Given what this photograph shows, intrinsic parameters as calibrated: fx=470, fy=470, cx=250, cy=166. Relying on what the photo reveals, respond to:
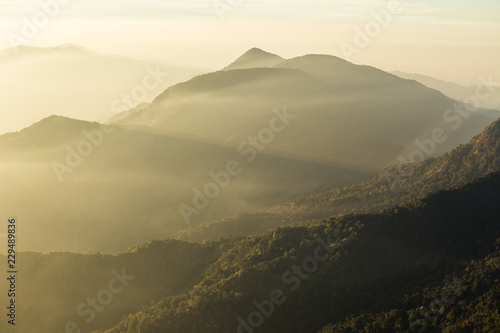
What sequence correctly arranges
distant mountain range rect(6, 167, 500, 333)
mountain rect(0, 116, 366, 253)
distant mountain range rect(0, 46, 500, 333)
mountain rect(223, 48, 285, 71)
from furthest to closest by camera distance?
1. mountain rect(223, 48, 285, 71)
2. mountain rect(0, 116, 366, 253)
3. distant mountain range rect(0, 46, 500, 333)
4. distant mountain range rect(6, 167, 500, 333)

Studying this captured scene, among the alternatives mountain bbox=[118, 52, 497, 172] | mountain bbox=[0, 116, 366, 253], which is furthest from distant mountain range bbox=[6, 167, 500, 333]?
mountain bbox=[118, 52, 497, 172]

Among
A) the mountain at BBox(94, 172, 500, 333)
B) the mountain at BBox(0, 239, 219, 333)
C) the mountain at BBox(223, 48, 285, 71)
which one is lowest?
the mountain at BBox(94, 172, 500, 333)

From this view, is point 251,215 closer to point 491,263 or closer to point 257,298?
point 257,298

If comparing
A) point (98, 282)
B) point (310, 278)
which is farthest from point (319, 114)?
point (98, 282)

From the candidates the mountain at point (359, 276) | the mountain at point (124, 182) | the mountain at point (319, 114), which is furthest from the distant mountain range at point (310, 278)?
the mountain at point (319, 114)

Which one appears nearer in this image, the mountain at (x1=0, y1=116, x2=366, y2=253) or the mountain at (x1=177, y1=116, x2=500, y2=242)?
the mountain at (x1=177, y1=116, x2=500, y2=242)
